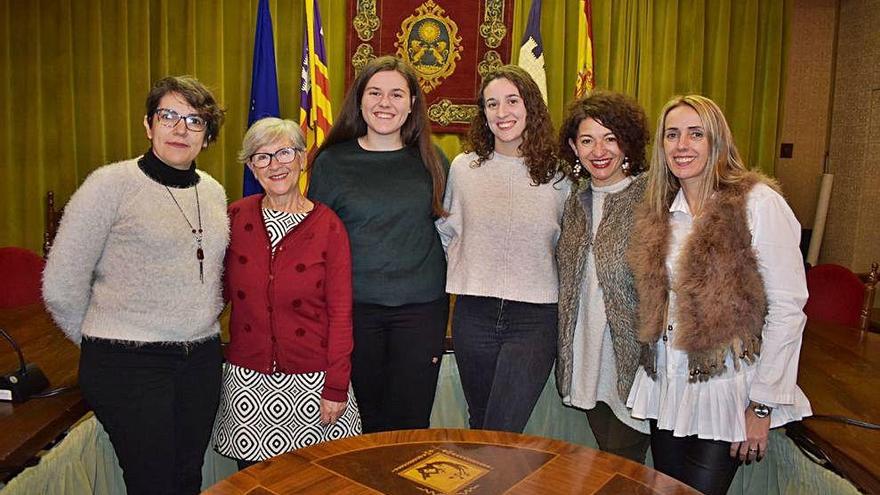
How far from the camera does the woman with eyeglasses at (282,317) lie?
6.30ft

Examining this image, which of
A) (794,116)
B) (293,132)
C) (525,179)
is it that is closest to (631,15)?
(794,116)

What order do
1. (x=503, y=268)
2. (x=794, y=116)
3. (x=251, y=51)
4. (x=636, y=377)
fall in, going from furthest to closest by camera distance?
(x=794, y=116), (x=251, y=51), (x=503, y=268), (x=636, y=377)

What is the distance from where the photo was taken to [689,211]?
1.81 metres

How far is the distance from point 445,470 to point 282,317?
686mm

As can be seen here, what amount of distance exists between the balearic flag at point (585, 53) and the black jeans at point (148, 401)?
3573 mm

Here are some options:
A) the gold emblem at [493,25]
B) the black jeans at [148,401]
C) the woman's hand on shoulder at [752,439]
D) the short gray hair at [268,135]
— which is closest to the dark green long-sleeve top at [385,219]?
the short gray hair at [268,135]

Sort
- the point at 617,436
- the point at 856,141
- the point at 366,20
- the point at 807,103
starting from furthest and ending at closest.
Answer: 1. the point at 807,103
2. the point at 856,141
3. the point at 366,20
4. the point at 617,436

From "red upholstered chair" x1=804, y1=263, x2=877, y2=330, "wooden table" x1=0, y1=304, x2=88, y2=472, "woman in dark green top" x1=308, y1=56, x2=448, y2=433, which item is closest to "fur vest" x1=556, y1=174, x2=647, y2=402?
"woman in dark green top" x1=308, y1=56, x2=448, y2=433

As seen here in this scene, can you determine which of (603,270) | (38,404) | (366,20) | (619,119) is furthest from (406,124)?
(366,20)

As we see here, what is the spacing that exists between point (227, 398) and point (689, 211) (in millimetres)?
1404

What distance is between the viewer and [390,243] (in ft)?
7.15

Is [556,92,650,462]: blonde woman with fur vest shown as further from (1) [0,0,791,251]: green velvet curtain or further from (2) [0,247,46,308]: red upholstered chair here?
(1) [0,0,791,251]: green velvet curtain

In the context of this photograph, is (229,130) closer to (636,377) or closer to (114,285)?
(114,285)

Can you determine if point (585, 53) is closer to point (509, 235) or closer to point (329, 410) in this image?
point (509, 235)
